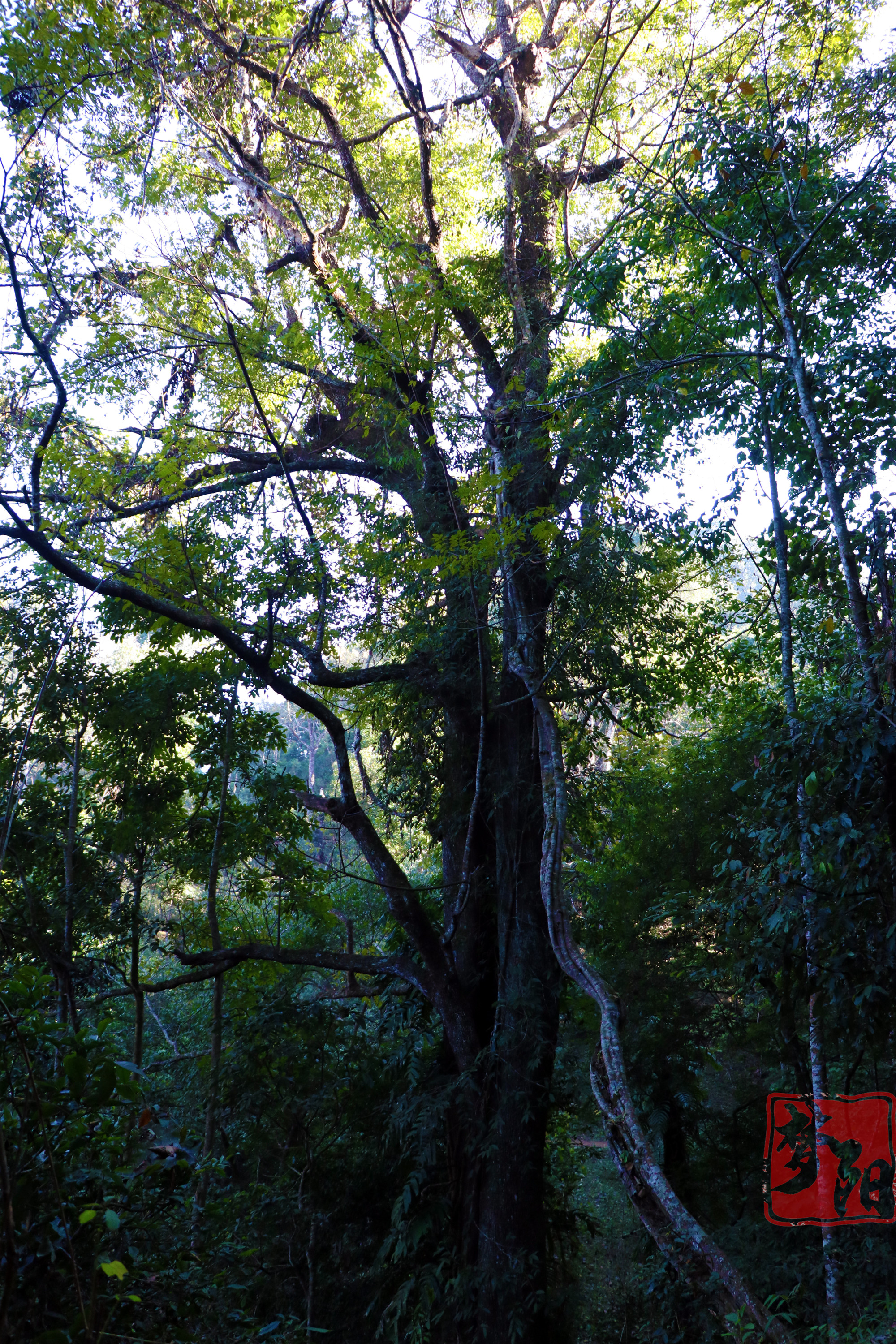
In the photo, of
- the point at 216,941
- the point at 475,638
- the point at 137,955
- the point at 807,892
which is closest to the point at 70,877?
the point at 137,955

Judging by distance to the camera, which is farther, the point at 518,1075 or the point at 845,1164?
the point at 518,1075

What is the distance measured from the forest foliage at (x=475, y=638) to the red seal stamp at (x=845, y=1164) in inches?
10.8

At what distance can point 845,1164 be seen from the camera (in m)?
3.77

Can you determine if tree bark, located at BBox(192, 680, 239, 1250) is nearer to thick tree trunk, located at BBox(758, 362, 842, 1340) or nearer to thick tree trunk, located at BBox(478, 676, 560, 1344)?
thick tree trunk, located at BBox(478, 676, 560, 1344)

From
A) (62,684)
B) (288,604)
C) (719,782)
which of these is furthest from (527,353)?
(62,684)

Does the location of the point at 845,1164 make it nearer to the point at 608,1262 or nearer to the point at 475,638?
the point at 475,638

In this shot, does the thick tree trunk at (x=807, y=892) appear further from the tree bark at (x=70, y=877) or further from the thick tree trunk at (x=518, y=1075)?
the tree bark at (x=70, y=877)

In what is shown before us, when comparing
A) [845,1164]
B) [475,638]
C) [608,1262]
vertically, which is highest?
[475,638]

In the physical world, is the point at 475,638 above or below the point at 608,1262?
above

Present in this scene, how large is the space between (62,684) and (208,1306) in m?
5.15

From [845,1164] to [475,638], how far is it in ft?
12.9

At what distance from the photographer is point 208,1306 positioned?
302 cm

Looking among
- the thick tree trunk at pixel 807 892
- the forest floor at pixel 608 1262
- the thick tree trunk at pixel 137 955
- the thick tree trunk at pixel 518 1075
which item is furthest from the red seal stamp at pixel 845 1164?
the thick tree trunk at pixel 137 955

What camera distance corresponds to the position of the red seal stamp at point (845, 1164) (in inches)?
145
